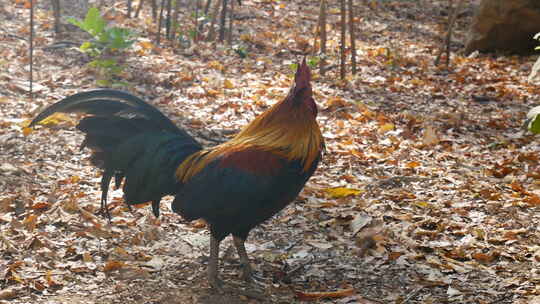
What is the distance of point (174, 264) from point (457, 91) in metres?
5.02

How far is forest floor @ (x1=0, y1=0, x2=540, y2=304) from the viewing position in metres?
4.02

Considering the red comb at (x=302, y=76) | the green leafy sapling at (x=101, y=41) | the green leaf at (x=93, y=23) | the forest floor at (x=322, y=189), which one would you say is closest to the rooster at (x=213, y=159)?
the red comb at (x=302, y=76)

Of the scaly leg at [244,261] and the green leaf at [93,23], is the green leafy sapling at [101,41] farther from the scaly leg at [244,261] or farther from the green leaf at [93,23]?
the scaly leg at [244,261]

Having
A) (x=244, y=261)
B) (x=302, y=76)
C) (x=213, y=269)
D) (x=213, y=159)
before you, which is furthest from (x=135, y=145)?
(x=302, y=76)

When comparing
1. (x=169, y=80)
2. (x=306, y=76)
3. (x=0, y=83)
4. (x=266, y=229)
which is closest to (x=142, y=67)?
(x=169, y=80)

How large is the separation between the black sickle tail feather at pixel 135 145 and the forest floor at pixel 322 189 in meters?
0.62

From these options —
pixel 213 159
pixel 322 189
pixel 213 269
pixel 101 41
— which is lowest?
pixel 213 269

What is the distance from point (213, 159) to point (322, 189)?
1824mm

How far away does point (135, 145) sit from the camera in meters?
4.00

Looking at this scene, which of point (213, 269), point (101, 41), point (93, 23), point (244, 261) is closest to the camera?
A: point (213, 269)

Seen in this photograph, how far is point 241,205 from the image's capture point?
11.9 feet

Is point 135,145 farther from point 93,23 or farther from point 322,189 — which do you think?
point 93,23

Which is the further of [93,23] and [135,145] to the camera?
[93,23]

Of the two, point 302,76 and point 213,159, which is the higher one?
point 302,76
